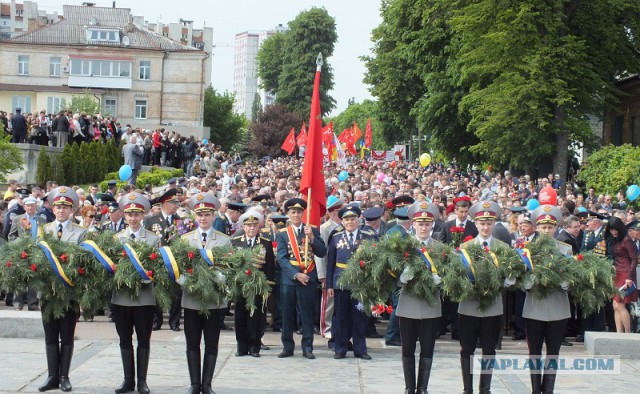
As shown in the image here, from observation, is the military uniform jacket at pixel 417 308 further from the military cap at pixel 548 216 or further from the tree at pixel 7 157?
the tree at pixel 7 157

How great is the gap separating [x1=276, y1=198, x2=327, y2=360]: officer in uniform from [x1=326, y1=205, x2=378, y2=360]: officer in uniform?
0.22 meters

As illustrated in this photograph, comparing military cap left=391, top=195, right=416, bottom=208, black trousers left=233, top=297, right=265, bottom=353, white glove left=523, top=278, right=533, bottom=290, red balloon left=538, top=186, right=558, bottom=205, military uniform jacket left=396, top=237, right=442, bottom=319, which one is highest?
red balloon left=538, top=186, right=558, bottom=205

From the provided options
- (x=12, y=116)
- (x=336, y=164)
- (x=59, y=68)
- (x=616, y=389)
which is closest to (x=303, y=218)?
(x=616, y=389)

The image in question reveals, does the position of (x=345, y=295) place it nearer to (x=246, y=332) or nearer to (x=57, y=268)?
(x=246, y=332)

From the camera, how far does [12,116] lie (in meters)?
38.4

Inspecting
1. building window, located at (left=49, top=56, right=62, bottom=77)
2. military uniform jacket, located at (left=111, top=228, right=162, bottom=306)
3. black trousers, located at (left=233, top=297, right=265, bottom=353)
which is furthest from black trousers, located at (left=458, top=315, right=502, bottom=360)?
building window, located at (left=49, top=56, right=62, bottom=77)

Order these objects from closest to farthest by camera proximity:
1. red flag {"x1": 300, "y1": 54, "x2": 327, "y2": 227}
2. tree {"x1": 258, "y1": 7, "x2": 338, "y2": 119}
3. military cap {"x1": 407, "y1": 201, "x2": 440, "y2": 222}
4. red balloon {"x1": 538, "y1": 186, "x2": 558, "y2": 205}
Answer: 1. military cap {"x1": 407, "y1": 201, "x2": 440, "y2": 222}
2. red flag {"x1": 300, "y1": 54, "x2": 327, "y2": 227}
3. red balloon {"x1": 538, "y1": 186, "x2": 558, "y2": 205}
4. tree {"x1": 258, "y1": 7, "x2": 338, "y2": 119}

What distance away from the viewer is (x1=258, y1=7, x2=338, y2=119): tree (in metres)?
99.2

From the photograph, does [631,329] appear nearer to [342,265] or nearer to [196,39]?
[342,265]

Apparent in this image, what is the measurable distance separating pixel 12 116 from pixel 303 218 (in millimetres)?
26530

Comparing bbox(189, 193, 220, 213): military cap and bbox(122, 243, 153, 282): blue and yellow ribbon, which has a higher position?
bbox(189, 193, 220, 213): military cap

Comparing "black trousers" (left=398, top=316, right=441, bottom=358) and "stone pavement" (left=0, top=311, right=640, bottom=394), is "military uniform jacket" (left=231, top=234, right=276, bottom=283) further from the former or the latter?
"black trousers" (left=398, top=316, right=441, bottom=358)

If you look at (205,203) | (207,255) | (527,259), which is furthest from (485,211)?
(207,255)

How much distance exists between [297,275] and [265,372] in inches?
58.2
